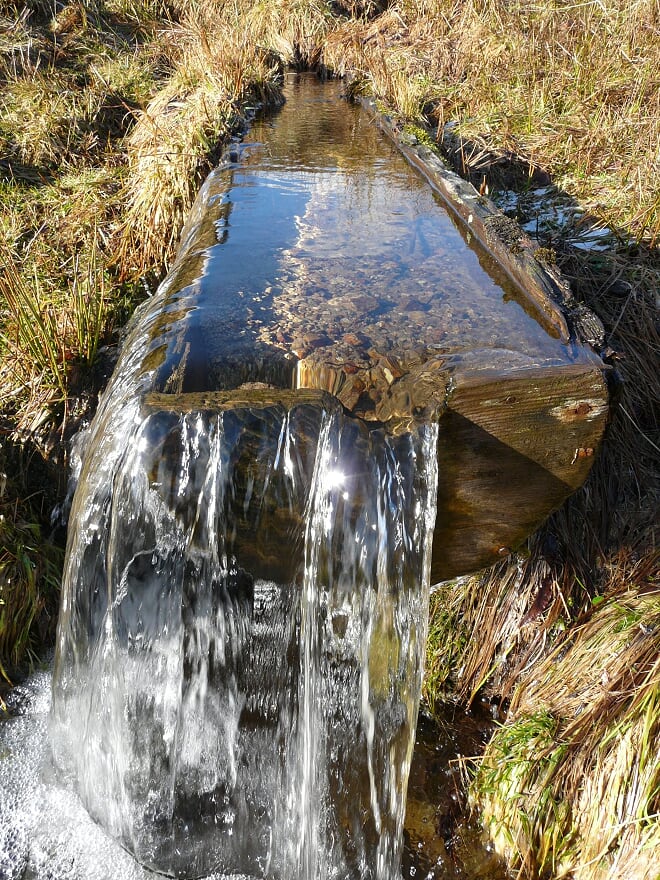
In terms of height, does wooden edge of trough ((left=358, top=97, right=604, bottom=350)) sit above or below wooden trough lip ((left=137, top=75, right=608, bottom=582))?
above

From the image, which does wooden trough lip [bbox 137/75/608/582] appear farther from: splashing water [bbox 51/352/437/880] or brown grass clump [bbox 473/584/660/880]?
brown grass clump [bbox 473/584/660/880]

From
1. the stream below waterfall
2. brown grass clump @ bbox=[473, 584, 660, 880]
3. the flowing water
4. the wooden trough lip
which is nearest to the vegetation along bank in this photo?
brown grass clump @ bbox=[473, 584, 660, 880]

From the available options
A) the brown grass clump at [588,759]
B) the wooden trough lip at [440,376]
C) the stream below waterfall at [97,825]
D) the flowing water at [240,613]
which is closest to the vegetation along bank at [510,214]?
the brown grass clump at [588,759]

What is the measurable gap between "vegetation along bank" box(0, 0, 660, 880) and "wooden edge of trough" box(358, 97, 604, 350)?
31 cm

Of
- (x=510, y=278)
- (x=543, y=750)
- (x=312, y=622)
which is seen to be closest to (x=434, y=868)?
(x=543, y=750)

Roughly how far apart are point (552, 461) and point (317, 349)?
3.02 ft

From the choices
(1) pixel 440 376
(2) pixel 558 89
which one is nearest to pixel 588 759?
(1) pixel 440 376

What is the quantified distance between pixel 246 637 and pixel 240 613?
0.10 metres

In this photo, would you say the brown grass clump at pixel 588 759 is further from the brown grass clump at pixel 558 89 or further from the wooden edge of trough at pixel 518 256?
the brown grass clump at pixel 558 89

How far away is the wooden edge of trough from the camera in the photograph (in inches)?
98.9

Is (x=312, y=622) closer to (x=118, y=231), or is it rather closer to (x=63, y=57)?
(x=118, y=231)

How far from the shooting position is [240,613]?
89.1 inches

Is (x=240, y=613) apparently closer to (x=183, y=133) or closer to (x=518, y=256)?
(x=518, y=256)

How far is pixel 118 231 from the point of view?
A: 16.3 feet
